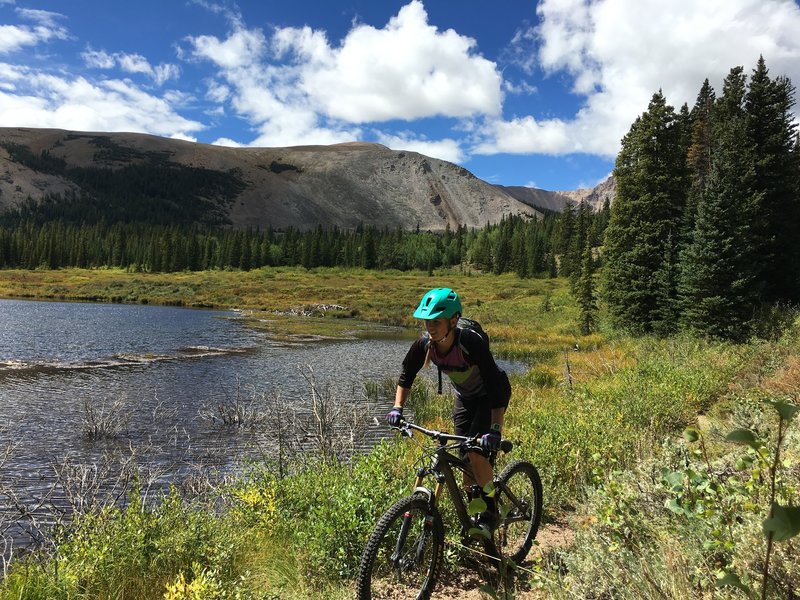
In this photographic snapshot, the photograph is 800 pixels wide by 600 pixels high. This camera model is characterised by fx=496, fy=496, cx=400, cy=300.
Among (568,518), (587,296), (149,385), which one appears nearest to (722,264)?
(587,296)

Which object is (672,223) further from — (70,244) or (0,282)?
(70,244)

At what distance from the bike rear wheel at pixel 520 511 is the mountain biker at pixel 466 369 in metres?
0.49

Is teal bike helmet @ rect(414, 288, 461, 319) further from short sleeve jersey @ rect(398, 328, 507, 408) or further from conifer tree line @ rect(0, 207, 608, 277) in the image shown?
conifer tree line @ rect(0, 207, 608, 277)

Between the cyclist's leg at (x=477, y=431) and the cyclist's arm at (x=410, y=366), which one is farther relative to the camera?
the cyclist's arm at (x=410, y=366)

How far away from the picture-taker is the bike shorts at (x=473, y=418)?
17.7 feet

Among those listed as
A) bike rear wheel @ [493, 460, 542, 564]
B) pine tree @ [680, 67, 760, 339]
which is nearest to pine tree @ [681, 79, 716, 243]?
pine tree @ [680, 67, 760, 339]

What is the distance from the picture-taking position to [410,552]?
4.82 meters

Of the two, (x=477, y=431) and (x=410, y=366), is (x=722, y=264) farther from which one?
(x=410, y=366)

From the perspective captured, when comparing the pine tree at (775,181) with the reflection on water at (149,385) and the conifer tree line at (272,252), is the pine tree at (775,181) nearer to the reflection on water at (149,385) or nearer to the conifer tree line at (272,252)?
the reflection on water at (149,385)

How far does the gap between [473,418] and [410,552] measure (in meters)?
1.53

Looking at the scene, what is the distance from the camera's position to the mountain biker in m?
4.93

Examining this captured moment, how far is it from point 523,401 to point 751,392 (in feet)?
23.4

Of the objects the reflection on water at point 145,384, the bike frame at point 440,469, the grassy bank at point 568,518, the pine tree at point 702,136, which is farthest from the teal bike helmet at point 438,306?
the pine tree at point 702,136

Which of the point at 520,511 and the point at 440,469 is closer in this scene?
the point at 440,469
